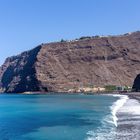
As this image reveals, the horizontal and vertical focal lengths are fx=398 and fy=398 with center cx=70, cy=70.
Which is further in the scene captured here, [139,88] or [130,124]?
[139,88]

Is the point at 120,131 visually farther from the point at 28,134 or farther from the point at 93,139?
the point at 28,134

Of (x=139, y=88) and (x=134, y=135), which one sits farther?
(x=139, y=88)

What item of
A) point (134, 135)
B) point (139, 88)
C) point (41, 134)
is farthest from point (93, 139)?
point (139, 88)

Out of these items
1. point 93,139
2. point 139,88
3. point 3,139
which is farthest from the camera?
point 139,88

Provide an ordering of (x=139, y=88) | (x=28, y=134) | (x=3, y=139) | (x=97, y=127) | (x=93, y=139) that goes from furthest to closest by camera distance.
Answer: (x=139, y=88)
(x=97, y=127)
(x=28, y=134)
(x=3, y=139)
(x=93, y=139)

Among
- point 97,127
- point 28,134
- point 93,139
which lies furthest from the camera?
point 97,127

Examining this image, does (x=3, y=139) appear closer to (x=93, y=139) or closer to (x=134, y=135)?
(x=93, y=139)

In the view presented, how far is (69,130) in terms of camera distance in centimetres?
3962

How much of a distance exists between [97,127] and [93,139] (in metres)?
8.24

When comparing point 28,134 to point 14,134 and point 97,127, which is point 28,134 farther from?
point 97,127

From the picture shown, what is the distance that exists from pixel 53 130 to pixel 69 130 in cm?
185

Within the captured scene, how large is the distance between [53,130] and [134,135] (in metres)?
10.3

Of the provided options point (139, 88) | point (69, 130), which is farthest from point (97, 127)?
point (139, 88)

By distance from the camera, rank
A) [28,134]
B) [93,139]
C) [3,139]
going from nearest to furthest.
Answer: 1. [93,139]
2. [3,139]
3. [28,134]
